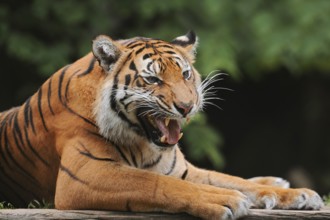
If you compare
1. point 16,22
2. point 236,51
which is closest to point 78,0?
point 16,22

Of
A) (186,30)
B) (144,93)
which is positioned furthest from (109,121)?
(186,30)

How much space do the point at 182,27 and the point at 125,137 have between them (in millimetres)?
3990

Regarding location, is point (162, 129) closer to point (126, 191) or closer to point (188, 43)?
point (126, 191)

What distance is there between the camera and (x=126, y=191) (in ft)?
10.8

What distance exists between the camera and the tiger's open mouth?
334 centimetres

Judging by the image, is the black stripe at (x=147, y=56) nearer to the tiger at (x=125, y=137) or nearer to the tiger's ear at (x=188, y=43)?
the tiger at (x=125, y=137)

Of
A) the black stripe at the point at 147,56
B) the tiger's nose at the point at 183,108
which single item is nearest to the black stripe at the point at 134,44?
the black stripe at the point at 147,56

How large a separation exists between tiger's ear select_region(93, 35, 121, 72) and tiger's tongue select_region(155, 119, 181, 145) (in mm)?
363

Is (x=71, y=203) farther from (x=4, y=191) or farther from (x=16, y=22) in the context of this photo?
(x=16, y=22)

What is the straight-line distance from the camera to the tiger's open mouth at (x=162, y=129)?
3.34 metres

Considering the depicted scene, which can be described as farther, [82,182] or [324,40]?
[324,40]

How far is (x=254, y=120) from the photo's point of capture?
31.6ft

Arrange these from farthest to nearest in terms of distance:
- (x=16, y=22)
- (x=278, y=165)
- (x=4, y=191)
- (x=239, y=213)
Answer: (x=278, y=165)
(x=16, y=22)
(x=4, y=191)
(x=239, y=213)

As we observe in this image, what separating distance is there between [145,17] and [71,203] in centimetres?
411
